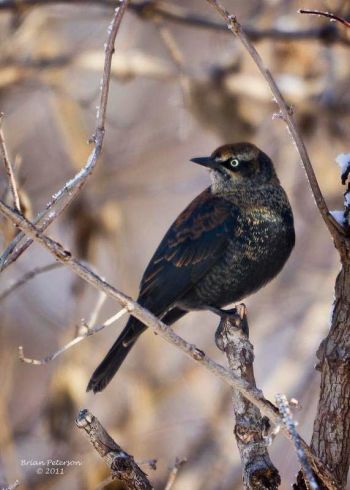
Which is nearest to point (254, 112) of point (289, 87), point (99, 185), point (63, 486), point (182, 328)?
point (289, 87)

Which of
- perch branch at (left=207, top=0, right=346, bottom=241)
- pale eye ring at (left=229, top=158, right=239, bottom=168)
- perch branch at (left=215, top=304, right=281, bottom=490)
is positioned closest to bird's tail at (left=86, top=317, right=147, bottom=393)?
perch branch at (left=215, top=304, right=281, bottom=490)

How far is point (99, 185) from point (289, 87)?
157cm

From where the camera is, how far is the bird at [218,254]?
14.5 ft

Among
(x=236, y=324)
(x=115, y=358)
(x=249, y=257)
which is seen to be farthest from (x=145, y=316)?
(x=249, y=257)

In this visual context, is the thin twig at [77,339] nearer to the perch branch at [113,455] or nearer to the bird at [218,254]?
the perch branch at [113,455]

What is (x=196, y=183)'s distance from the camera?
22.3 ft

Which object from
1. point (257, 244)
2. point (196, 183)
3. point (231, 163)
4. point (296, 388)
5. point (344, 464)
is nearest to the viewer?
point (344, 464)

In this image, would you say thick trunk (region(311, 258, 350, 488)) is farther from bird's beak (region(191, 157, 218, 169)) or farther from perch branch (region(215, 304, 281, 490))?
bird's beak (region(191, 157, 218, 169))

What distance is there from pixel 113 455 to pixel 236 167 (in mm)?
2470

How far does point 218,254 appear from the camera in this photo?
447cm

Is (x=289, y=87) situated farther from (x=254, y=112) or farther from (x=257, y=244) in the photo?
(x=257, y=244)

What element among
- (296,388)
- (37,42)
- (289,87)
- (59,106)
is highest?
(37,42)

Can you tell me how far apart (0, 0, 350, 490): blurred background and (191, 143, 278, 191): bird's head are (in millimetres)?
683

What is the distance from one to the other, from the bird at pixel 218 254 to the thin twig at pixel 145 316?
1820 mm
